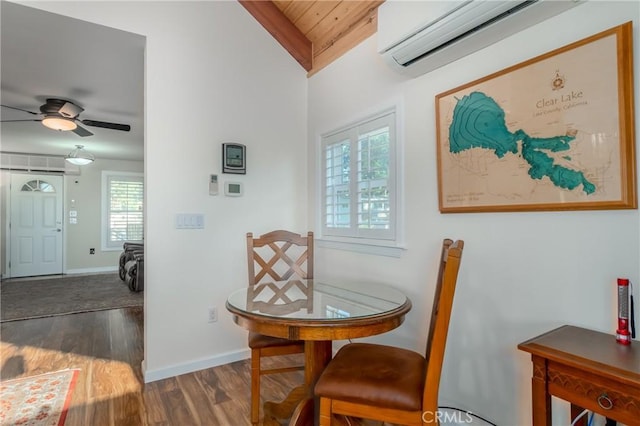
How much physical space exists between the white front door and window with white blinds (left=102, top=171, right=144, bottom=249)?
2.61ft

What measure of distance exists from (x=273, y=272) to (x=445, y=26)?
70.4 inches

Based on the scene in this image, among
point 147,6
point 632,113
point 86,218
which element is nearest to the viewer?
point 632,113

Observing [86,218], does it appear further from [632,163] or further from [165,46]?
[632,163]

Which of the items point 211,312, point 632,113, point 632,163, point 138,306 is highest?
point 632,113

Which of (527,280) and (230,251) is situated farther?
(230,251)

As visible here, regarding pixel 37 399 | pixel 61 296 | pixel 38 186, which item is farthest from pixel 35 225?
pixel 37 399

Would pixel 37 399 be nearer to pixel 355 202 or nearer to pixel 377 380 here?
pixel 377 380

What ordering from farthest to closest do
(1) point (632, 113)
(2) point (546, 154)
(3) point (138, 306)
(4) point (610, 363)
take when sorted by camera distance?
(3) point (138, 306) < (2) point (546, 154) < (1) point (632, 113) < (4) point (610, 363)

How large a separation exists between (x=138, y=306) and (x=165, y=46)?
3.26 metres

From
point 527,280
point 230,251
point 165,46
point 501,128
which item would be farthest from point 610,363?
point 165,46

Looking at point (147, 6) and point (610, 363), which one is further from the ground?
point (147, 6)

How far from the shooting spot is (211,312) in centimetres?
254

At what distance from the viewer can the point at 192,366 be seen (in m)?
2.42

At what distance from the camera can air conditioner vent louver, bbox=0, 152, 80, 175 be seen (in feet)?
20.0
